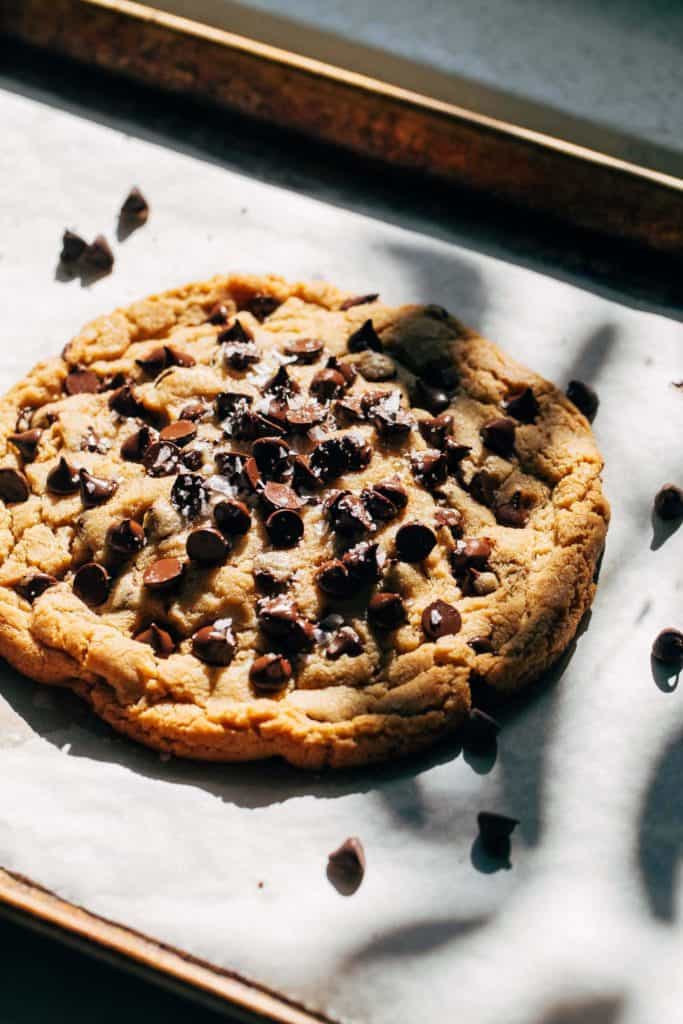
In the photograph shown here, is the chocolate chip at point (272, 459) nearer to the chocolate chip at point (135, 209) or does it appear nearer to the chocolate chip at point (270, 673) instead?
the chocolate chip at point (270, 673)

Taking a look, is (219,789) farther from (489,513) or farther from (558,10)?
(558,10)

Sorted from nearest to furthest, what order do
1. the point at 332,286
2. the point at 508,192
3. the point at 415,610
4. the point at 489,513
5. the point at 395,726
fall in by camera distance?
the point at 395,726, the point at 415,610, the point at 489,513, the point at 332,286, the point at 508,192

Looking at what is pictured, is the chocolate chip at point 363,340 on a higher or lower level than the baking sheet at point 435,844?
higher

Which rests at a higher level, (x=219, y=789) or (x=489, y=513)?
(x=489, y=513)

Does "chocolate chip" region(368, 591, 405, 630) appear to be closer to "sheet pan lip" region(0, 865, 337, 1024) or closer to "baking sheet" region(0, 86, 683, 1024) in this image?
"baking sheet" region(0, 86, 683, 1024)

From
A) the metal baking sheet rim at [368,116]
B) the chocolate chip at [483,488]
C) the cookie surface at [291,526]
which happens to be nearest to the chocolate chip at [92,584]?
the cookie surface at [291,526]

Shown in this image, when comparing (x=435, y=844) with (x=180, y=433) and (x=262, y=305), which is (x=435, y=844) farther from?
(x=262, y=305)

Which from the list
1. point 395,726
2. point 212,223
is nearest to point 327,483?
point 395,726
